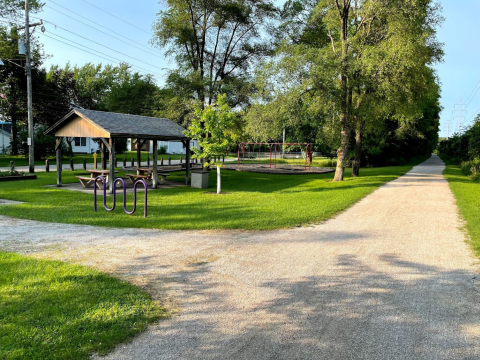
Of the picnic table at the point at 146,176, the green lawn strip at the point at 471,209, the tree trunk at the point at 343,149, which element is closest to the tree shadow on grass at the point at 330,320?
the green lawn strip at the point at 471,209

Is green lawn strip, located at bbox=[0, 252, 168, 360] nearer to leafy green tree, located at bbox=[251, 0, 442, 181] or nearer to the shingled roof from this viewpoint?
the shingled roof

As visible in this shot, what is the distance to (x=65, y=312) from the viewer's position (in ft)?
12.1

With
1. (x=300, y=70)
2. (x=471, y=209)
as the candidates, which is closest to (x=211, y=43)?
(x=300, y=70)

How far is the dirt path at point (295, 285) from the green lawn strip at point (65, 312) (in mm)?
258

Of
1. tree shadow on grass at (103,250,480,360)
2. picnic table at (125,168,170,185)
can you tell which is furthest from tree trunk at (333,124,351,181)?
tree shadow on grass at (103,250,480,360)

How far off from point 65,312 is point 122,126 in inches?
438

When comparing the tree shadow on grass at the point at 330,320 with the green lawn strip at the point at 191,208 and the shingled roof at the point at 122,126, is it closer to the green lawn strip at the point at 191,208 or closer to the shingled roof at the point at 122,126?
the green lawn strip at the point at 191,208

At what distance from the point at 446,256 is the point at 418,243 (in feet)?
2.61

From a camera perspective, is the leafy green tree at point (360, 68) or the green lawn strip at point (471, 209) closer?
the green lawn strip at point (471, 209)

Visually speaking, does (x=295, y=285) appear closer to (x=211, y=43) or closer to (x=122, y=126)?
(x=122, y=126)

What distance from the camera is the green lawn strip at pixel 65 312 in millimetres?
3094

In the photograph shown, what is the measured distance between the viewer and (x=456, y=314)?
386cm

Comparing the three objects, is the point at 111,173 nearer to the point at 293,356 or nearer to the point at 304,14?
the point at 293,356

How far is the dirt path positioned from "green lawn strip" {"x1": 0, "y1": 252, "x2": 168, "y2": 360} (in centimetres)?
26
